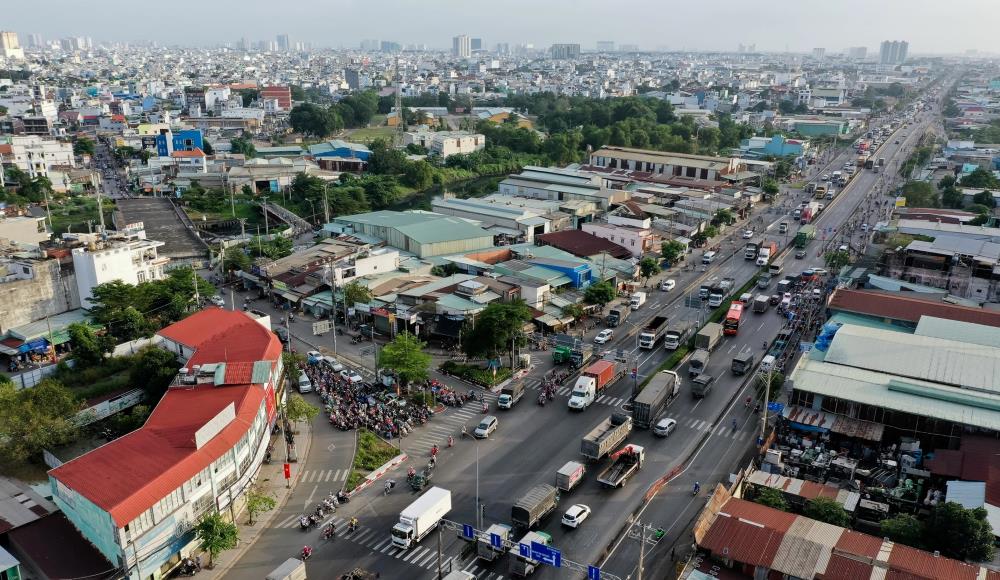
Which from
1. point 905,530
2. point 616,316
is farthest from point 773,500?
point 616,316

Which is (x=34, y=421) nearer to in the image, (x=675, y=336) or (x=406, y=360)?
(x=406, y=360)

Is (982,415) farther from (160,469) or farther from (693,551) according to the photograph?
(160,469)

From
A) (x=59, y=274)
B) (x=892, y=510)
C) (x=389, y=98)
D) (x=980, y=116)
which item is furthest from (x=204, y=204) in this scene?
(x=980, y=116)

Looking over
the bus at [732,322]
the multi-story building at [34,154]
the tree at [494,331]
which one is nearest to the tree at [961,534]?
the tree at [494,331]

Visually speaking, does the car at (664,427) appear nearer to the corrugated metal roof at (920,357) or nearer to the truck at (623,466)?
the truck at (623,466)

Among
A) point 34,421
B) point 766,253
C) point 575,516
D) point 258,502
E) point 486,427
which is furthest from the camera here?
point 766,253

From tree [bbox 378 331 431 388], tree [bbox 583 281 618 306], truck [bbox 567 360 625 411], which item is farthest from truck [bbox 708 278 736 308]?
tree [bbox 378 331 431 388]
